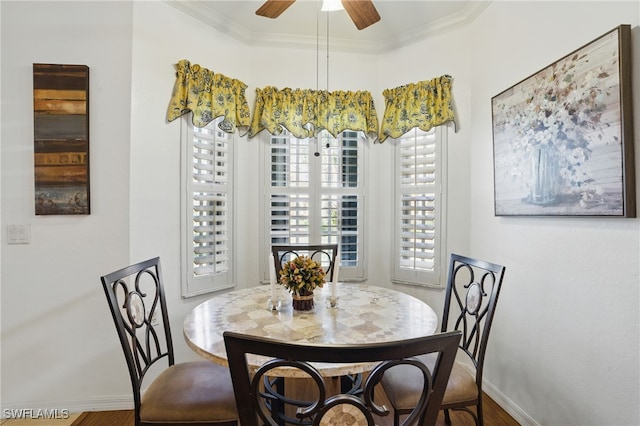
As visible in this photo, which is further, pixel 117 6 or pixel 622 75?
pixel 117 6

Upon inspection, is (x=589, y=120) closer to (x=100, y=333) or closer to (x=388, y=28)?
(x=388, y=28)

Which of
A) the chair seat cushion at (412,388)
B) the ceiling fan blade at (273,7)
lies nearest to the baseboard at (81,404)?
the chair seat cushion at (412,388)

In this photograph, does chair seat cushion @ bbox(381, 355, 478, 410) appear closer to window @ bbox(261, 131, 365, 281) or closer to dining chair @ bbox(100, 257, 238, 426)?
dining chair @ bbox(100, 257, 238, 426)

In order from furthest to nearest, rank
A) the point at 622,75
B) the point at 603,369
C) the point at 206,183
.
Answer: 1. the point at 206,183
2. the point at 603,369
3. the point at 622,75

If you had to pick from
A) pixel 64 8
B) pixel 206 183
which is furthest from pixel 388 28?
pixel 64 8

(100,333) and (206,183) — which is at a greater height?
(206,183)

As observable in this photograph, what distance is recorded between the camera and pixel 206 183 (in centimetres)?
244

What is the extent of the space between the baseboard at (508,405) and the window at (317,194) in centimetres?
127

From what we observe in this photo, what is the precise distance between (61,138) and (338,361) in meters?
2.28

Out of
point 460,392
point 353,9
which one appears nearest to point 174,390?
point 460,392

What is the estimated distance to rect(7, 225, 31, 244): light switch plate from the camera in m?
1.93

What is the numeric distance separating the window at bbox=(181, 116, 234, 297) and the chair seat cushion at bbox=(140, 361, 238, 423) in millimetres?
975

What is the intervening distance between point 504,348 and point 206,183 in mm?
2522

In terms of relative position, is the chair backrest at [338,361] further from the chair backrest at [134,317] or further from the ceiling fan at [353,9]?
the ceiling fan at [353,9]
